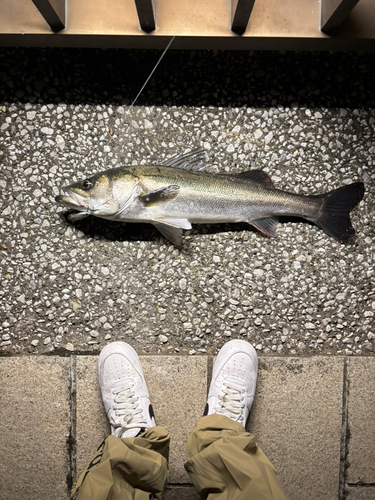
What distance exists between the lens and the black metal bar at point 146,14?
1.99 metres

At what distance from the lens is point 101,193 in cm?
237

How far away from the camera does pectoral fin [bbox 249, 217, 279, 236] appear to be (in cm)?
256

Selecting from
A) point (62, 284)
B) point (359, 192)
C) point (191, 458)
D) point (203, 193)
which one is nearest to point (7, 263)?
point (62, 284)

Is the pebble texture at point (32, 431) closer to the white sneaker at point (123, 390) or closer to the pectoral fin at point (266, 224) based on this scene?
the white sneaker at point (123, 390)

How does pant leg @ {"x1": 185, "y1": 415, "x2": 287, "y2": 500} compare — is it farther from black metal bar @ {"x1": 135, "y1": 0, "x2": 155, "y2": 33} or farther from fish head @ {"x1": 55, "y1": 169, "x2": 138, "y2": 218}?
black metal bar @ {"x1": 135, "y1": 0, "x2": 155, "y2": 33}

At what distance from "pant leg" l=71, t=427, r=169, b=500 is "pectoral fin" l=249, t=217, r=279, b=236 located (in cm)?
148

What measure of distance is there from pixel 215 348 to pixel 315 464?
1.01m

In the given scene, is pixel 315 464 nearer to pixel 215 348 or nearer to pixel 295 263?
pixel 215 348

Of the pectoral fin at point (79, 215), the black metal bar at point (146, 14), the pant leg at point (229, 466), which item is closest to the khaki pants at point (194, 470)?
the pant leg at point (229, 466)

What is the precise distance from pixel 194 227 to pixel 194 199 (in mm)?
255

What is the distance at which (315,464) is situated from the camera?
2.59 meters

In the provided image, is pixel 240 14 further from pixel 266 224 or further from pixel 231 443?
pixel 231 443

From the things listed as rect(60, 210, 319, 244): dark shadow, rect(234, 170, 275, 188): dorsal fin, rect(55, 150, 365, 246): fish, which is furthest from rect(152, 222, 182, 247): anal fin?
rect(234, 170, 275, 188): dorsal fin

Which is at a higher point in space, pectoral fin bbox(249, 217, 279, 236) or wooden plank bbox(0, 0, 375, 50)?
wooden plank bbox(0, 0, 375, 50)
